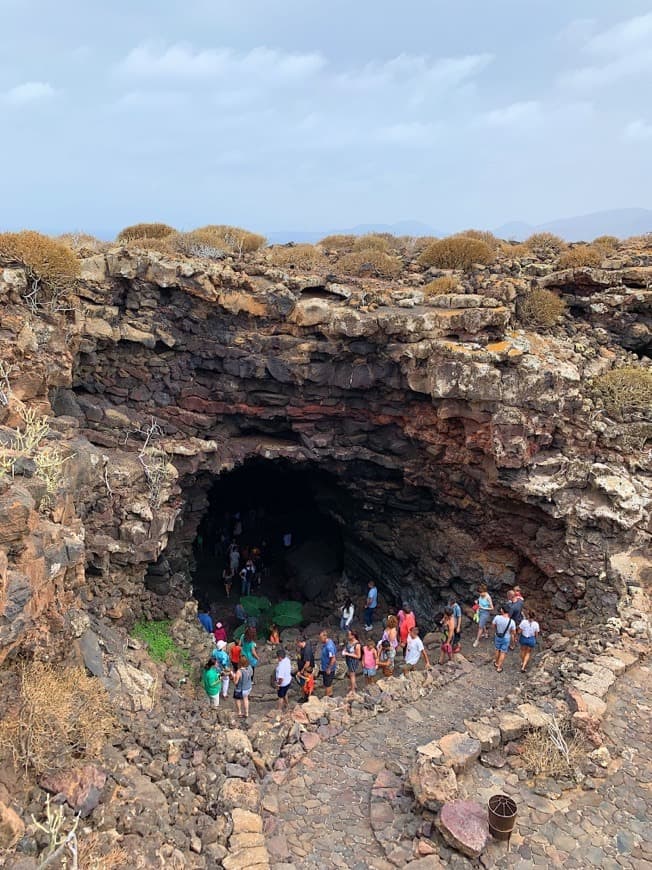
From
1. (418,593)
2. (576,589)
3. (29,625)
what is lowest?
(418,593)

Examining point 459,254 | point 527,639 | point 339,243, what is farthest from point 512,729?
point 339,243

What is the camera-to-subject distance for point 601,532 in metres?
13.1

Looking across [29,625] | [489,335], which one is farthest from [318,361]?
[29,625]

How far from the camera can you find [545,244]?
2122cm

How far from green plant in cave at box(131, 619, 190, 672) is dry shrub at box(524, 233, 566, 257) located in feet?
57.8

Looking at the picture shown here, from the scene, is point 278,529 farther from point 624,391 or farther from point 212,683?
point 624,391

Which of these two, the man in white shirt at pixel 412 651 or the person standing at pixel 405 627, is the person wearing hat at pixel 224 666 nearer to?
the man in white shirt at pixel 412 651

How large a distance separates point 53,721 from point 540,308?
50.5 ft

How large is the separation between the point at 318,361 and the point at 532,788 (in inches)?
441

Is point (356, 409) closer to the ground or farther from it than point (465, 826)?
farther from it

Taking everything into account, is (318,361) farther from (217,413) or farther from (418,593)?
(418,593)

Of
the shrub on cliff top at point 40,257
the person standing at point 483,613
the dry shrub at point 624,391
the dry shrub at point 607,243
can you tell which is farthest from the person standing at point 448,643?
the dry shrub at point 607,243

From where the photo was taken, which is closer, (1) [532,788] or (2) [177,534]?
(1) [532,788]

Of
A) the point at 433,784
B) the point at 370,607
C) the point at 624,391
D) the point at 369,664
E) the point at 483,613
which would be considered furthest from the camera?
the point at 370,607
